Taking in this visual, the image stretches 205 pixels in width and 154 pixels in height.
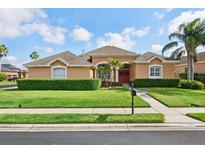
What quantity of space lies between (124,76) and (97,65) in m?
5.01

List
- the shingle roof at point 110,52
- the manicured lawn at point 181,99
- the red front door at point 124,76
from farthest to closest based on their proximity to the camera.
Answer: the red front door at point 124,76 < the shingle roof at point 110,52 < the manicured lawn at point 181,99

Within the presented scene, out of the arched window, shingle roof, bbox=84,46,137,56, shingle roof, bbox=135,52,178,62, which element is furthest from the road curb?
shingle roof, bbox=84,46,137,56

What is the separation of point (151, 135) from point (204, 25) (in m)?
24.2

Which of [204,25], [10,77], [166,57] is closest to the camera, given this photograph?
[204,25]

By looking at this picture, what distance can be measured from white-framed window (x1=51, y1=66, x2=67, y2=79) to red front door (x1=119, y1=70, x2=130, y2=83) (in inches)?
380

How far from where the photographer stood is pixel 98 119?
1028 cm

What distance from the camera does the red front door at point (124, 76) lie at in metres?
37.4

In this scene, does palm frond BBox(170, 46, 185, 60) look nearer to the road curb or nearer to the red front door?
the red front door

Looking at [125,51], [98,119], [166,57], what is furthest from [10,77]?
[98,119]

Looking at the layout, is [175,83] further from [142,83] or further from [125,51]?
[125,51]

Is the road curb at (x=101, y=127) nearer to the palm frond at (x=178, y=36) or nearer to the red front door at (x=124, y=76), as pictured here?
the palm frond at (x=178, y=36)

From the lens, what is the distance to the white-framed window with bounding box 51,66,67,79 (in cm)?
3056

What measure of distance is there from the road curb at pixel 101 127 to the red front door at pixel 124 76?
91.2 ft

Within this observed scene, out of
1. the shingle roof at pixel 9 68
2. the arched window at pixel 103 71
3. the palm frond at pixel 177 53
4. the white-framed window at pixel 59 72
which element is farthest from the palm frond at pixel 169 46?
the shingle roof at pixel 9 68
